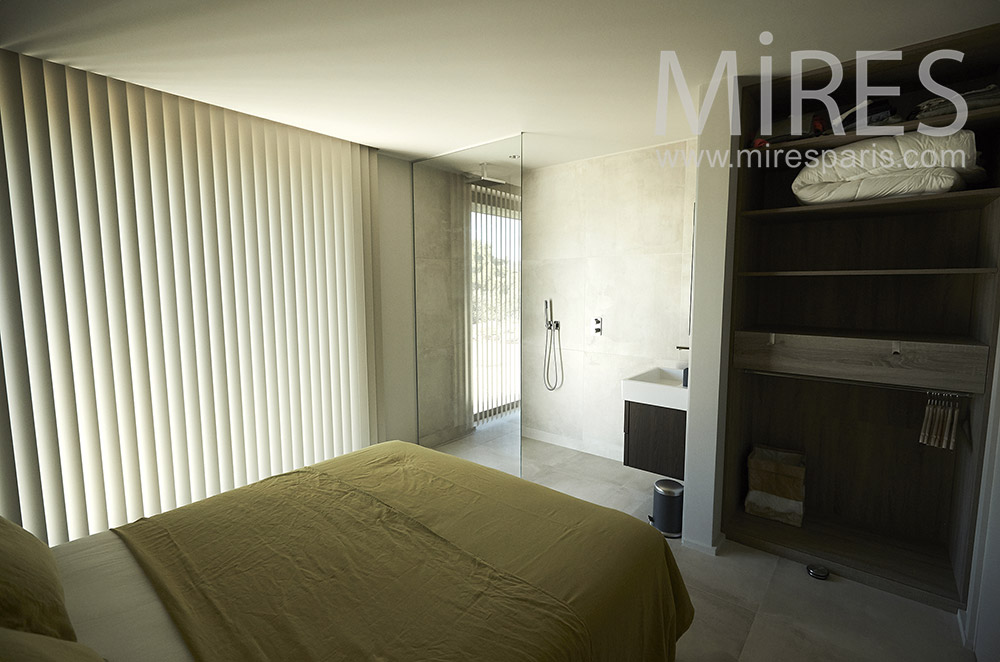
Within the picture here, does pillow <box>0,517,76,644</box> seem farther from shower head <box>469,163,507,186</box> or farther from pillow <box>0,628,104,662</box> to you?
shower head <box>469,163,507,186</box>

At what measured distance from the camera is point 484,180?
3574 millimetres

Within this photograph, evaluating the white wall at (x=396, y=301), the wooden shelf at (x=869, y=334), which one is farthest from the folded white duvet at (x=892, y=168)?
the white wall at (x=396, y=301)

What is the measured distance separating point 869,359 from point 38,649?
10.5 ft

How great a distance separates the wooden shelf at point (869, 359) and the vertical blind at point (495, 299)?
1.56 metres

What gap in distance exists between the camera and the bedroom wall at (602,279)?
3.83 metres

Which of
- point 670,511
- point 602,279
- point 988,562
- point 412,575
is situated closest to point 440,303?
point 602,279

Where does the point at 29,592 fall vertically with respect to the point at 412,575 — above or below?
above

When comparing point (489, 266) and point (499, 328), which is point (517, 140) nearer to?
point (489, 266)

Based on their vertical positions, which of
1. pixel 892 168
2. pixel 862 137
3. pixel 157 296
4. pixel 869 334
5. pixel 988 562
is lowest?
pixel 988 562

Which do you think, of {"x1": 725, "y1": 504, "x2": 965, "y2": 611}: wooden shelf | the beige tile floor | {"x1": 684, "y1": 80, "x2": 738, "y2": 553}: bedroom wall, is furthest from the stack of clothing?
the beige tile floor

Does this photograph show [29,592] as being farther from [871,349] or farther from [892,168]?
[892,168]

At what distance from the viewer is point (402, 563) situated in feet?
5.25

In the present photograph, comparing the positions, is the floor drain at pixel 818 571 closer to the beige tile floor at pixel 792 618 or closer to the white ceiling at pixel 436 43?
the beige tile floor at pixel 792 618

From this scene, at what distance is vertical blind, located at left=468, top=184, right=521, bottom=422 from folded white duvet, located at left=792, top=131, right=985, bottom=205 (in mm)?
1840
